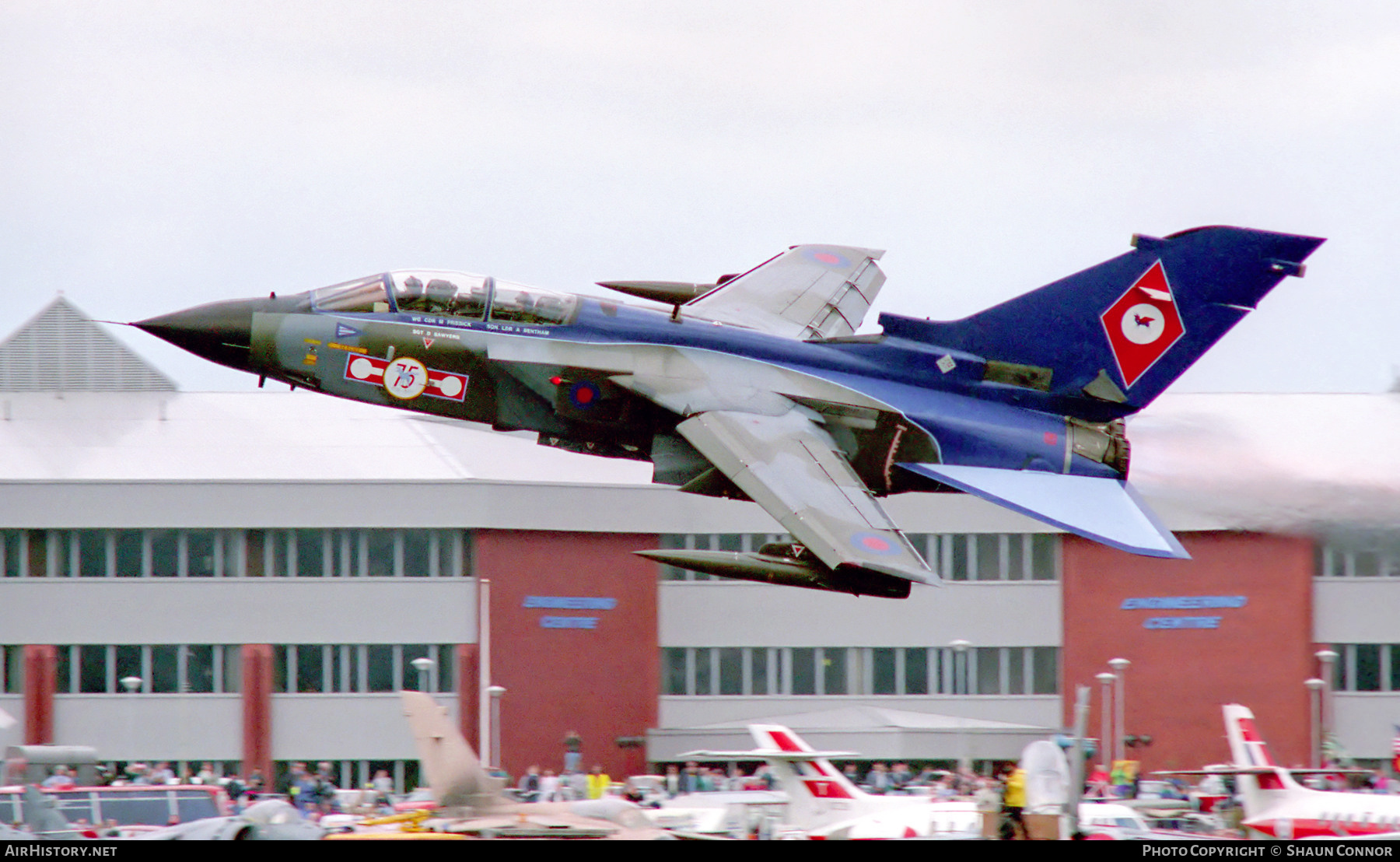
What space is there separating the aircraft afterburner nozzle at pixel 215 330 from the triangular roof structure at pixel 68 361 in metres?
25.6

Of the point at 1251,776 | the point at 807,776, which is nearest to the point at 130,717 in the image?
the point at 807,776

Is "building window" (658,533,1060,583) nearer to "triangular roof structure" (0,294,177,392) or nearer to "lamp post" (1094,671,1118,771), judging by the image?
"lamp post" (1094,671,1118,771)

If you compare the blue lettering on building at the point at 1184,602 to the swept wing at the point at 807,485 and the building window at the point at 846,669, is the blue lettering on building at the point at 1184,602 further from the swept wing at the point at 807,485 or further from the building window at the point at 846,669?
the swept wing at the point at 807,485

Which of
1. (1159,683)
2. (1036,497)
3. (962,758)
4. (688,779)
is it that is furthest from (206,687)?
(1036,497)

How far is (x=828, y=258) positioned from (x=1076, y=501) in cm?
605

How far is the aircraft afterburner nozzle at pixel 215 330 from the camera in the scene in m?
18.7

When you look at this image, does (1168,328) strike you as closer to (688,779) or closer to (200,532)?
(688,779)

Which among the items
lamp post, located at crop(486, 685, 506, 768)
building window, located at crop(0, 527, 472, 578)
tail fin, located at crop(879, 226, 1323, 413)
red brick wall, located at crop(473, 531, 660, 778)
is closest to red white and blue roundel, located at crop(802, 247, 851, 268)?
tail fin, located at crop(879, 226, 1323, 413)

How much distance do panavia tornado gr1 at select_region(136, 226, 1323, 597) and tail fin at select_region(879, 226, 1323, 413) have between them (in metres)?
0.03

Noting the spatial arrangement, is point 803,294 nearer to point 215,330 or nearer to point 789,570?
point 789,570

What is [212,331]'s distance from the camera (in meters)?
18.7

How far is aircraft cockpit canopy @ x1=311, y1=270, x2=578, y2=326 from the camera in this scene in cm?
1880

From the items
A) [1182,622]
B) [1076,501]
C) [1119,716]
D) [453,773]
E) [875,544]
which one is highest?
[1076,501]

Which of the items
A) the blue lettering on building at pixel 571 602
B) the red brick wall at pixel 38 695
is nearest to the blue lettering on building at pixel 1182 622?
the blue lettering on building at pixel 571 602
